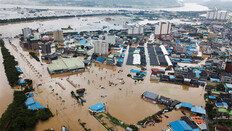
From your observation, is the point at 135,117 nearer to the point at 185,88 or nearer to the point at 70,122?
the point at 70,122

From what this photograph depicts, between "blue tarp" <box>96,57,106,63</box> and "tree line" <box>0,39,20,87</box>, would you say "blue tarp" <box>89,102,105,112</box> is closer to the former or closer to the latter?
"tree line" <box>0,39,20,87</box>

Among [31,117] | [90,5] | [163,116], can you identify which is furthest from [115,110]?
[90,5]

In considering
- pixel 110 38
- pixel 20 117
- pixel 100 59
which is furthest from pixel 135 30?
pixel 20 117

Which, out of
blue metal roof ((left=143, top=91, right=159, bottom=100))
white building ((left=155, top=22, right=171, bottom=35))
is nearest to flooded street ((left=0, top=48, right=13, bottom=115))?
blue metal roof ((left=143, top=91, right=159, bottom=100))

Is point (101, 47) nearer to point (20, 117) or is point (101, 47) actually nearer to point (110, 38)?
point (110, 38)

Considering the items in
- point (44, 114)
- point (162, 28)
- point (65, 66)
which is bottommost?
point (44, 114)

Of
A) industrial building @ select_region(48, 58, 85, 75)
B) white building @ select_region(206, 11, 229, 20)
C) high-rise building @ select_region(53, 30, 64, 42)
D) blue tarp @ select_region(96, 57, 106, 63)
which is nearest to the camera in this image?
industrial building @ select_region(48, 58, 85, 75)
